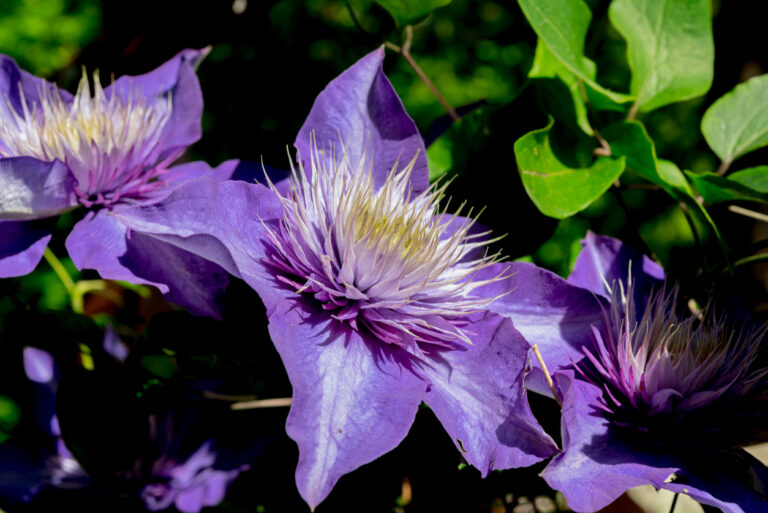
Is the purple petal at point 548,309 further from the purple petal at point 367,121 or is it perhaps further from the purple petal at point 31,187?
the purple petal at point 31,187

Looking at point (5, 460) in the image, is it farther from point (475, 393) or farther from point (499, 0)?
point (499, 0)

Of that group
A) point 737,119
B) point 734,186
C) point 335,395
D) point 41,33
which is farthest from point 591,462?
point 41,33

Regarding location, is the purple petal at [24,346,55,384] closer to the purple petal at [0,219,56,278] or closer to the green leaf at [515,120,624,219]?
the purple petal at [0,219,56,278]

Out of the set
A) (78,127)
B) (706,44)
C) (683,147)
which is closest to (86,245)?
(78,127)

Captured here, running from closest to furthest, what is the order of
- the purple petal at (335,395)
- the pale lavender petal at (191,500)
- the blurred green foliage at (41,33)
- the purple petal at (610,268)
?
the purple petal at (335,395) < the purple petal at (610,268) < the pale lavender petal at (191,500) < the blurred green foliage at (41,33)

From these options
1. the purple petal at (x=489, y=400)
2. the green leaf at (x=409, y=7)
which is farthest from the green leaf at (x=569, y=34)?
the purple petal at (x=489, y=400)

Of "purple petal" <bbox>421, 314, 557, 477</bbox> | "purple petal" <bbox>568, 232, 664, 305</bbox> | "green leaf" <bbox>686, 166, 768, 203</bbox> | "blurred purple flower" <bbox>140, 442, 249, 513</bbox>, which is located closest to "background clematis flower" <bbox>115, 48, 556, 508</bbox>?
"purple petal" <bbox>421, 314, 557, 477</bbox>
